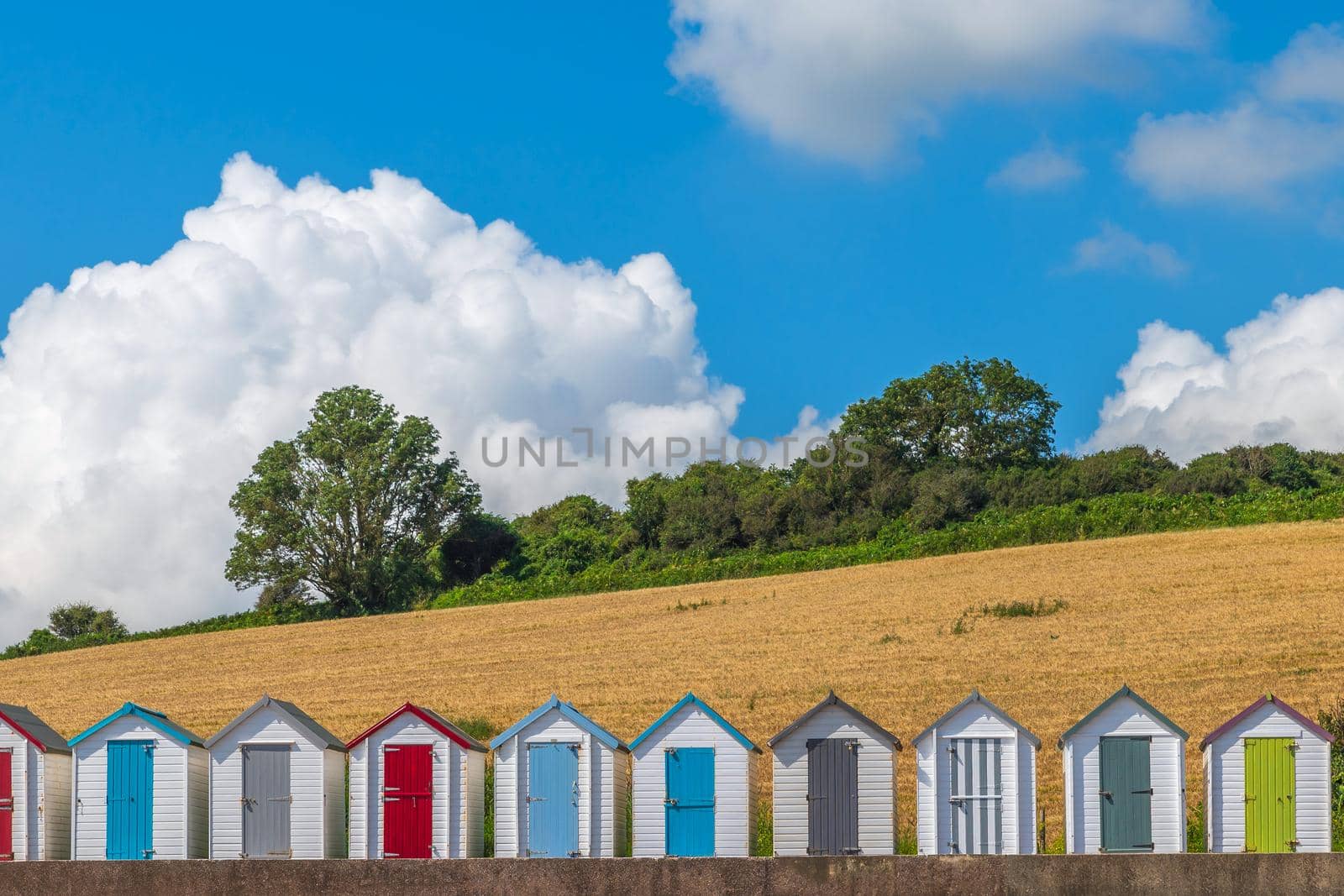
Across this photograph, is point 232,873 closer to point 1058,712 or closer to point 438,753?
point 438,753

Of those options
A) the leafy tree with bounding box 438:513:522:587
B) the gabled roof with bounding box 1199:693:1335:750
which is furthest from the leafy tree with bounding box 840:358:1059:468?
the gabled roof with bounding box 1199:693:1335:750

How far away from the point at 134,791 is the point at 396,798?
3.77m

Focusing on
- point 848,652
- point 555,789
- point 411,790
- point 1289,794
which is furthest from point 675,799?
point 848,652

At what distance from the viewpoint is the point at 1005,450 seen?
90.8m

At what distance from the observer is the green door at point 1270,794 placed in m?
21.9

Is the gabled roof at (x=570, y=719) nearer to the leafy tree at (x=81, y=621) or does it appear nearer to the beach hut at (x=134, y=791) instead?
the beach hut at (x=134, y=791)

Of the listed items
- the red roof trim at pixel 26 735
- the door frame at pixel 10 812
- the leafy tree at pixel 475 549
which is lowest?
the door frame at pixel 10 812

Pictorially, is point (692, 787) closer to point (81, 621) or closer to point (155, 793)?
point (155, 793)

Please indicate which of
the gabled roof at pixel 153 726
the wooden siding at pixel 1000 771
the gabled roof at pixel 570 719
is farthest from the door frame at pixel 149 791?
the wooden siding at pixel 1000 771

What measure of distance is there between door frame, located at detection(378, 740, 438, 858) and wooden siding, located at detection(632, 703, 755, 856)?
9.56ft

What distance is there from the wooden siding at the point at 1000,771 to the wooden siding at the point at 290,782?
860 cm

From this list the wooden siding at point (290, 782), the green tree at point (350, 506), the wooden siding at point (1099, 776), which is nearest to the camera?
the wooden siding at point (1099, 776)

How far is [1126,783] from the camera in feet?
71.9

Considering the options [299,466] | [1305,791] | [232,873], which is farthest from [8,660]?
[1305,791]
